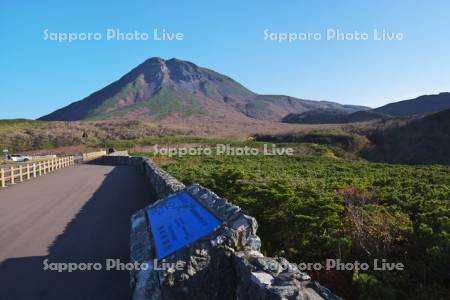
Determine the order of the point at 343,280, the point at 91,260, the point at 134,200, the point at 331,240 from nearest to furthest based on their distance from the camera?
1. the point at 343,280
2. the point at 331,240
3. the point at 91,260
4. the point at 134,200

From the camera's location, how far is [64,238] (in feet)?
33.8

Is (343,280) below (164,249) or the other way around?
below

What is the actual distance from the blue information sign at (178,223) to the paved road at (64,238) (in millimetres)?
985

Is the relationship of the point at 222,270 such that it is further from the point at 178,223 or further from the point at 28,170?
the point at 28,170

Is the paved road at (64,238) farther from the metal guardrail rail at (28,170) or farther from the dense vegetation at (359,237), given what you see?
the metal guardrail rail at (28,170)

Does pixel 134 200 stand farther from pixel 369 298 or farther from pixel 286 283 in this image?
pixel 286 283

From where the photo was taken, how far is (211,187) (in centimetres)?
1402

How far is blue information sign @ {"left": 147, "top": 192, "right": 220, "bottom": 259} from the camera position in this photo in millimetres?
5801

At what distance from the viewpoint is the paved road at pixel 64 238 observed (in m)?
6.98

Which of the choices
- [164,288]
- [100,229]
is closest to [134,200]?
[100,229]

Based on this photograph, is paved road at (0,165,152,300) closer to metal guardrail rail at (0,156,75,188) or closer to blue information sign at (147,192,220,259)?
blue information sign at (147,192,220,259)

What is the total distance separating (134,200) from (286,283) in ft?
41.8

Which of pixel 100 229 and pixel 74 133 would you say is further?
pixel 74 133

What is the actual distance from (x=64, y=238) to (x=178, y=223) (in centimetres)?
464
